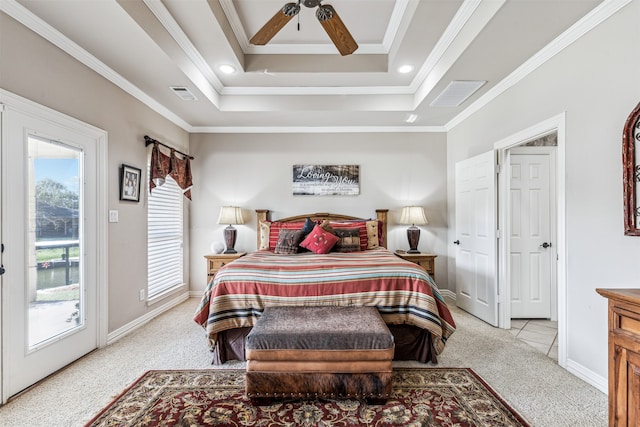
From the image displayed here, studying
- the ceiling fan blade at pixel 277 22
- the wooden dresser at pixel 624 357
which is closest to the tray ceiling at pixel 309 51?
the ceiling fan blade at pixel 277 22

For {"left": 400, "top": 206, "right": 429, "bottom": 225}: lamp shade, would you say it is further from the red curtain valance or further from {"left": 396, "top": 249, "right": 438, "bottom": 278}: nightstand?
the red curtain valance

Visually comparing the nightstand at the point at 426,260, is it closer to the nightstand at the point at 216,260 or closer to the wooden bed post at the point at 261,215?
the wooden bed post at the point at 261,215

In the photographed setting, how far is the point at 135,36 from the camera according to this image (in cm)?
236

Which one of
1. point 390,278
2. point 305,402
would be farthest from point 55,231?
point 390,278

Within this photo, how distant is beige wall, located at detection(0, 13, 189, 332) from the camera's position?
2111mm

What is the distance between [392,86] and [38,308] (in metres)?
4.20

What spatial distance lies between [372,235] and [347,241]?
0.56m

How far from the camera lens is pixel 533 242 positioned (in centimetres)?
363

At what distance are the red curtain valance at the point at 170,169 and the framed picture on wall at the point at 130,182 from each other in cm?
22

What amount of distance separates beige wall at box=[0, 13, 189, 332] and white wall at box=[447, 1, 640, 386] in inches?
162

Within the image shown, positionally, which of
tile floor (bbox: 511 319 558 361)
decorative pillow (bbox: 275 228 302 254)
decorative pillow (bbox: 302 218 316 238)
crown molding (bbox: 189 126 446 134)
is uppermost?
crown molding (bbox: 189 126 446 134)

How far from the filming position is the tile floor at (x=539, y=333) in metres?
2.83

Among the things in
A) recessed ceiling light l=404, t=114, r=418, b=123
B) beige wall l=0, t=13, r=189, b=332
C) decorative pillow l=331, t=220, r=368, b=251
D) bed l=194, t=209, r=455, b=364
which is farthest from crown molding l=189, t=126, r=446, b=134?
bed l=194, t=209, r=455, b=364

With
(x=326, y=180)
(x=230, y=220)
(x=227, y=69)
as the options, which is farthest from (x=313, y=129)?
(x=230, y=220)
